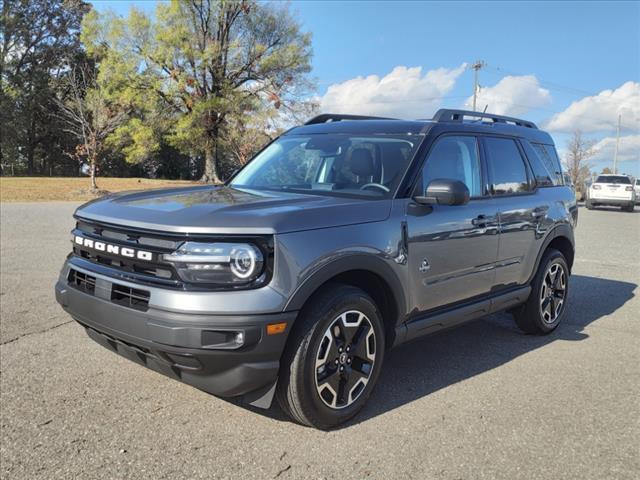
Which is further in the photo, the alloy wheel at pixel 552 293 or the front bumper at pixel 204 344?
the alloy wheel at pixel 552 293

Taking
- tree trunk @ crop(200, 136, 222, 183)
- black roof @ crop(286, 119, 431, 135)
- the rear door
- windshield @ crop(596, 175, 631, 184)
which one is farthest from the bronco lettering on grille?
tree trunk @ crop(200, 136, 222, 183)

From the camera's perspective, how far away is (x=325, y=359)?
318 cm

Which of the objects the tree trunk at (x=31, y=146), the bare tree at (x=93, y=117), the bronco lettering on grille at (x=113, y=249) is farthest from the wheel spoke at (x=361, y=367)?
the tree trunk at (x=31, y=146)

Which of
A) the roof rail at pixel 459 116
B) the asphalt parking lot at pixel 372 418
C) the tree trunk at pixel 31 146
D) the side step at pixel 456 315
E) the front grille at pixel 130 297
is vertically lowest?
the asphalt parking lot at pixel 372 418

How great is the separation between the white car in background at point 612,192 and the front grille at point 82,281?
26076 millimetres

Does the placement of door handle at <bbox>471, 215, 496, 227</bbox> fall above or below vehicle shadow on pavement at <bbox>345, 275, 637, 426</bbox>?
above

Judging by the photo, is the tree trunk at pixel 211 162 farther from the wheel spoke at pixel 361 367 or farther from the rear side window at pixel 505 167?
the wheel spoke at pixel 361 367

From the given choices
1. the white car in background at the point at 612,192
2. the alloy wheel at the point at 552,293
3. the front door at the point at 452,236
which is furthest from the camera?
the white car in background at the point at 612,192

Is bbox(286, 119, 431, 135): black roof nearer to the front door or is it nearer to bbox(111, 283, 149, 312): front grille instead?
the front door

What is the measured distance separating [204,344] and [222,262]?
0.43 metres

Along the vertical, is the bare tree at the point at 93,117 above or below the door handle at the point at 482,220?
above

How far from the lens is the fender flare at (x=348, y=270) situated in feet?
9.55

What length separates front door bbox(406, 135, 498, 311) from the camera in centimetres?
366

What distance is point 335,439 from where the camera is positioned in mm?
3164
